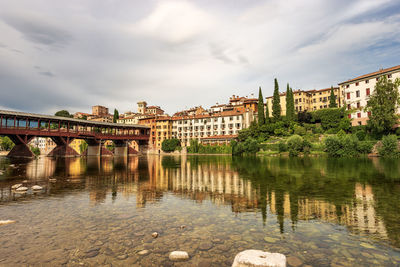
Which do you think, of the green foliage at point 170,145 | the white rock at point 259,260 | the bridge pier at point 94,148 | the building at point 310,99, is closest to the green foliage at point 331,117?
the building at point 310,99

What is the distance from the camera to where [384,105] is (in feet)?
170

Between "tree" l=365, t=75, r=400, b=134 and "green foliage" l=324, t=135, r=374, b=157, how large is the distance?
17.3ft

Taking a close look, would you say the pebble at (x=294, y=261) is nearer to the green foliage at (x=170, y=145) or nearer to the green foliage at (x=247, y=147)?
the green foliage at (x=247, y=147)

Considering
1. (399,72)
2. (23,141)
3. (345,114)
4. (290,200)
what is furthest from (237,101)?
(290,200)

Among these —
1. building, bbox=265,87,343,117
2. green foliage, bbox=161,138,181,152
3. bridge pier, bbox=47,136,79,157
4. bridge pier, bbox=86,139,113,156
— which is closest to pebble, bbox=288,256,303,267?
bridge pier, bbox=47,136,79,157

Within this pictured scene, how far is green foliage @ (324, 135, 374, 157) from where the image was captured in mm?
52906

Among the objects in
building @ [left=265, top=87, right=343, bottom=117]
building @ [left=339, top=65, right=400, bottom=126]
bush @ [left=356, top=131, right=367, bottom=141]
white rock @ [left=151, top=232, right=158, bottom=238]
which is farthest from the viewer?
building @ [left=265, top=87, right=343, bottom=117]

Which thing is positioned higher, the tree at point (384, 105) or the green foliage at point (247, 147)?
the tree at point (384, 105)

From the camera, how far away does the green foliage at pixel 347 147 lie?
174 feet

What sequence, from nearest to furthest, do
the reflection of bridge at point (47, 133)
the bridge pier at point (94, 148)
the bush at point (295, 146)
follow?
1. the reflection of bridge at point (47, 133)
2. the bush at point (295, 146)
3. the bridge pier at point (94, 148)

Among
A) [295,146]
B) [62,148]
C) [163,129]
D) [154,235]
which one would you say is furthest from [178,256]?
[163,129]

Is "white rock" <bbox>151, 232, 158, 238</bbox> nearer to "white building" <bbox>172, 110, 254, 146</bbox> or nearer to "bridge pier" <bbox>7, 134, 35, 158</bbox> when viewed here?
"bridge pier" <bbox>7, 134, 35, 158</bbox>

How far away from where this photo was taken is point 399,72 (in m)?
60.7

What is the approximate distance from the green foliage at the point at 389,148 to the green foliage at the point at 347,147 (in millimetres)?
3709
